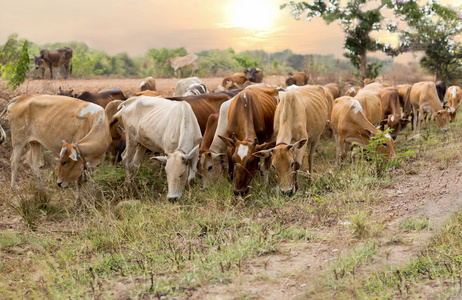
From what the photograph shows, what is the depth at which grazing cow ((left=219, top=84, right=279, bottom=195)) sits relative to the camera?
6.55 m

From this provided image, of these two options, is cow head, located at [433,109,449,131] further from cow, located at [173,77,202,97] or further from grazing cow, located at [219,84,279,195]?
cow, located at [173,77,202,97]

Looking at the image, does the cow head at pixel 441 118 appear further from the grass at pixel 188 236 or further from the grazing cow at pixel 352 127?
the grass at pixel 188 236

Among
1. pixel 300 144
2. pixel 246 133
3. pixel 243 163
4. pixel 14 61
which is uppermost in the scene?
pixel 14 61

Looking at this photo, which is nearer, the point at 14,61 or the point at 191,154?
the point at 191,154

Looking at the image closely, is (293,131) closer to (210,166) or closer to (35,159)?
(210,166)

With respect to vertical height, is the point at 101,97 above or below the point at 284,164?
above

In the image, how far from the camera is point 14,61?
9984 mm

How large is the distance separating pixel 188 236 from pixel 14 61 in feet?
24.1

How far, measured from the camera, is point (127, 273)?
4258 millimetres

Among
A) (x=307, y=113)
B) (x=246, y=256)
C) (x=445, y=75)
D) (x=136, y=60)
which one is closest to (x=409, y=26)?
(x=445, y=75)

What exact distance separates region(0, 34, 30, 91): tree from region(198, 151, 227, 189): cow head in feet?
17.8

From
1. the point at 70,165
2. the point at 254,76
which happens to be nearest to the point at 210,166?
the point at 70,165

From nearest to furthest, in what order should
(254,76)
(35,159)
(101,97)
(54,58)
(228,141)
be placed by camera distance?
1. (228,141)
2. (35,159)
3. (101,97)
4. (254,76)
5. (54,58)

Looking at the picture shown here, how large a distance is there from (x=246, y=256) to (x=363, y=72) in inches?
913
